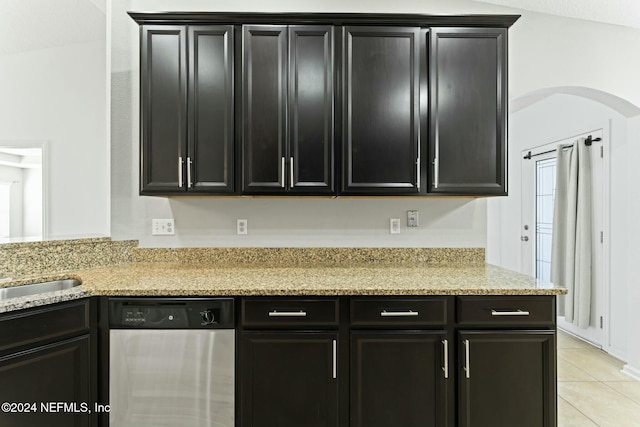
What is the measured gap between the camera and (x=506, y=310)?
5.94 feet

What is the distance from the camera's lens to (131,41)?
260cm

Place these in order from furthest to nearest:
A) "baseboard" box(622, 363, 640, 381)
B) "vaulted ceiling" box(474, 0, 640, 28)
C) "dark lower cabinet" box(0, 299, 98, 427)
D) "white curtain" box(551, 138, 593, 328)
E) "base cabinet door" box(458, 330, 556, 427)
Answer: "white curtain" box(551, 138, 593, 328), "baseboard" box(622, 363, 640, 381), "vaulted ceiling" box(474, 0, 640, 28), "base cabinet door" box(458, 330, 556, 427), "dark lower cabinet" box(0, 299, 98, 427)

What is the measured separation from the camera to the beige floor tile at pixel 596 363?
2.94 meters

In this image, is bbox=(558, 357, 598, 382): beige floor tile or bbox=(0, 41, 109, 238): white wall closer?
bbox=(0, 41, 109, 238): white wall

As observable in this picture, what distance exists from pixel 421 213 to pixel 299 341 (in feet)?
4.27

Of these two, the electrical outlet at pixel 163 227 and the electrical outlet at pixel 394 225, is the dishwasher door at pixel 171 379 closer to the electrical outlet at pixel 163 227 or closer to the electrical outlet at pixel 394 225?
the electrical outlet at pixel 163 227

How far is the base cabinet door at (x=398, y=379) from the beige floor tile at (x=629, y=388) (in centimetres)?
185

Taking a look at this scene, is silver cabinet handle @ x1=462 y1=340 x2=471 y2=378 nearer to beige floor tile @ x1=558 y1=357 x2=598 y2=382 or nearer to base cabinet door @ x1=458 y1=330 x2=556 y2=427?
base cabinet door @ x1=458 y1=330 x2=556 y2=427

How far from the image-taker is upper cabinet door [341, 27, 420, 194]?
2.18 meters

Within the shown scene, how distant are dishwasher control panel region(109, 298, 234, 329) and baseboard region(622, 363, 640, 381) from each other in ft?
10.5

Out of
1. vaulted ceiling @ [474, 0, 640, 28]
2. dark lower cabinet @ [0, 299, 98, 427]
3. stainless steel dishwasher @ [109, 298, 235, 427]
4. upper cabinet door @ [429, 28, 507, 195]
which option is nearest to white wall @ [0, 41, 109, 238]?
dark lower cabinet @ [0, 299, 98, 427]

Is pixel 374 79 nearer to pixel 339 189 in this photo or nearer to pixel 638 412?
pixel 339 189

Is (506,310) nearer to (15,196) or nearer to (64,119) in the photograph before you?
(64,119)

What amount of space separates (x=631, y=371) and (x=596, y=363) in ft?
0.86
